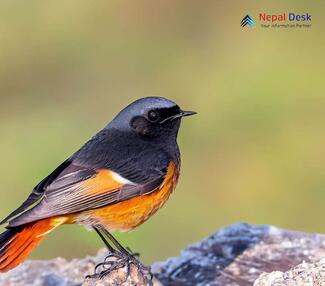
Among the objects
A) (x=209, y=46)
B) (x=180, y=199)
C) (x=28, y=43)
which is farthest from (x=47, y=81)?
(x=180, y=199)

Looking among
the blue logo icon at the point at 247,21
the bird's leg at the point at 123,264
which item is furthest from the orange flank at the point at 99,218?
the blue logo icon at the point at 247,21

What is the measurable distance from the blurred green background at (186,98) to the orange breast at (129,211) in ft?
10.7

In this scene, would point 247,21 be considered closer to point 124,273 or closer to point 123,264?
point 123,264

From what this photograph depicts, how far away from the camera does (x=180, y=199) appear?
1088 cm

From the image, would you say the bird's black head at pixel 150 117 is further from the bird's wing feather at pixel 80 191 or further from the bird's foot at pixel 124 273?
the bird's foot at pixel 124 273

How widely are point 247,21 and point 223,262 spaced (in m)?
7.20

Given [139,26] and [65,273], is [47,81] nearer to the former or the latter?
[139,26]

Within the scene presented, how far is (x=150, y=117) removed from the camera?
698 cm

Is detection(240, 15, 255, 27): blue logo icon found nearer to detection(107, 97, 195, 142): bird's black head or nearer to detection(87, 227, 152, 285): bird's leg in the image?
detection(107, 97, 195, 142): bird's black head

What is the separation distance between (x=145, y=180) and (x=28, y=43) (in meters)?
8.34

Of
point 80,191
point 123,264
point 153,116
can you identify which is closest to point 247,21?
point 153,116

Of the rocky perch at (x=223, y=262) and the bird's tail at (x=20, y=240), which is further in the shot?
the rocky perch at (x=223, y=262)

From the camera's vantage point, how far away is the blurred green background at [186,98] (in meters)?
10.7

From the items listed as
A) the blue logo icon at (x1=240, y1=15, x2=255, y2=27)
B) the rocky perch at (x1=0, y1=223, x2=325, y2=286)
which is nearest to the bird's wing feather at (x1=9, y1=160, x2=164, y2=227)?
the rocky perch at (x1=0, y1=223, x2=325, y2=286)
